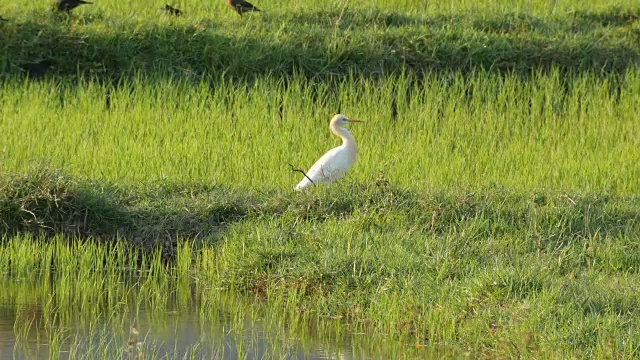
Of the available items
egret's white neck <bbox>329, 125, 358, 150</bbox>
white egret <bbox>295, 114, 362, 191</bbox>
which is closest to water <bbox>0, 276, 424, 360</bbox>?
white egret <bbox>295, 114, 362, 191</bbox>

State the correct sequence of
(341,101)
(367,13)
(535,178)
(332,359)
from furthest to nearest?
(367,13)
(341,101)
(535,178)
(332,359)

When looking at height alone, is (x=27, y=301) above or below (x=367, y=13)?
below

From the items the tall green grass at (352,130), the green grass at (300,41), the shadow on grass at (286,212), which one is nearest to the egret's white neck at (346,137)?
the tall green grass at (352,130)

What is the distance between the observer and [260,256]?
19.5ft

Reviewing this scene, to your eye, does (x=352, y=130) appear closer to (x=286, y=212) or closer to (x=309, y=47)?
(x=309, y=47)

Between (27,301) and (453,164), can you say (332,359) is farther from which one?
(453,164)

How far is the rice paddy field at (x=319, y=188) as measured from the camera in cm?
508

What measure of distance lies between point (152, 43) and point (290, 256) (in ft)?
15.1

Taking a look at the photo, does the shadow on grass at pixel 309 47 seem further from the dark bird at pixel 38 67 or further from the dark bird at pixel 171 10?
the dark bird at pixel 171 10

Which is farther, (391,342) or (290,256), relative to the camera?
(290,256)

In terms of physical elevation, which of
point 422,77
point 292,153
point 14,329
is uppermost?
point 422,77

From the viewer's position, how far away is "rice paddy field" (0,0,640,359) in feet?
16.7

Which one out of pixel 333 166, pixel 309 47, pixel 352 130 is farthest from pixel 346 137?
pixel 309 47

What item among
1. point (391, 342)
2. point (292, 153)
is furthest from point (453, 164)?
point (391, 342)
